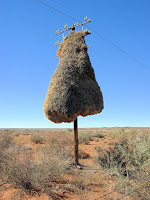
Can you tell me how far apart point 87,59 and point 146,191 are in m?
5.70

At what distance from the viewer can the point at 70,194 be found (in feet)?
18.1

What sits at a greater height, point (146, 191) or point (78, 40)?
point (78, 40)

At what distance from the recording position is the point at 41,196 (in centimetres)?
526

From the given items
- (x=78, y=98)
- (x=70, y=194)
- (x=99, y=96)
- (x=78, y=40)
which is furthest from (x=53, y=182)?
(x=78, y=40)

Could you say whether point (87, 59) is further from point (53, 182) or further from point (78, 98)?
point (53, 182)

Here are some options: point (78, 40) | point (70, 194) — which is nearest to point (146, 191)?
point (70, 194)

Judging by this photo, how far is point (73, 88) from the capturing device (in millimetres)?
8008

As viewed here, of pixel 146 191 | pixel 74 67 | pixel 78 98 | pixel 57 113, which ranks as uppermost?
pixel 74 67

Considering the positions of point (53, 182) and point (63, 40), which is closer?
point (53, 182)

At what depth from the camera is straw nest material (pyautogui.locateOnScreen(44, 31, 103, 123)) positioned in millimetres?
7824

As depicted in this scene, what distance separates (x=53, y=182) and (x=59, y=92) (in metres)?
3.22

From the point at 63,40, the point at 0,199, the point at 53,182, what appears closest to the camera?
the point at 0,199

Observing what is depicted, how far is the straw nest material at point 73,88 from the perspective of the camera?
25.7 ft

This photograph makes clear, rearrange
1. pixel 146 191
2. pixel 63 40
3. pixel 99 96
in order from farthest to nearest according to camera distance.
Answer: pixel 63 40
pixel 99 96
pixel 146 191
